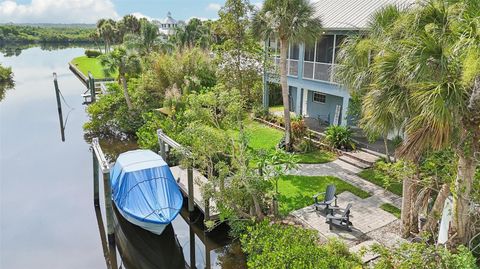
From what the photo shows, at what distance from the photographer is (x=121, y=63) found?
76.5 feet

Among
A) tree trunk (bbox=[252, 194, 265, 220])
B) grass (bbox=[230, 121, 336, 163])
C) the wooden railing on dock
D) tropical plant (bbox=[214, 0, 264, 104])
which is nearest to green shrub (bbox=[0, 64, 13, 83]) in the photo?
tropical plant (bbox=[214, 0, 264, 104])

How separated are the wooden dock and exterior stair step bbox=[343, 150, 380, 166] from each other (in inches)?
275

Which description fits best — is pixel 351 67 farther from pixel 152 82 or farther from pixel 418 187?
pixel 152 82

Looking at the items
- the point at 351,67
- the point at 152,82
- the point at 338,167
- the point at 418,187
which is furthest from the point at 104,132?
the point at 418,187

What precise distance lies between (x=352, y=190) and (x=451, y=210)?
208 inches

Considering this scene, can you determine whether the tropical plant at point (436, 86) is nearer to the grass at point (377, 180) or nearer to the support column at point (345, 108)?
the grass at point (377, 180)

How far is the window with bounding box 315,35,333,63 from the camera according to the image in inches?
773

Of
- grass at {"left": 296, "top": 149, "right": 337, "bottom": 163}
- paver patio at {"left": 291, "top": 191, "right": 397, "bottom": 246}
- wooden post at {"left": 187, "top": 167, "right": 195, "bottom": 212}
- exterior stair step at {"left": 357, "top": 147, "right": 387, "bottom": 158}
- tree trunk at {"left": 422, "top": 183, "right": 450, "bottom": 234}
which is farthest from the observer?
grass at {"left": 296, "top": 149, "right": 337, "bottom": 163}

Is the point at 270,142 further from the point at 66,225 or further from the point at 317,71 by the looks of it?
the point at 66,225

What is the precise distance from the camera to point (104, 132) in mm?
25188

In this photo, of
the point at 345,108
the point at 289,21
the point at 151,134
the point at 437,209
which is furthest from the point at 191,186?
the point at 345,108

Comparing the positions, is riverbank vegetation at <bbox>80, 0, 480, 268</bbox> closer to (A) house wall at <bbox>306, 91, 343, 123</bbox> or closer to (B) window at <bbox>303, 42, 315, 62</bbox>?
(A) house wall at <bbox>306, 91, 343, 123</bbox>

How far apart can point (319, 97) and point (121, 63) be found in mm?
13358

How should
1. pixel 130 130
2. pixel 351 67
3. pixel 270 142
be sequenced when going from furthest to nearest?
pixel 130 130
pixel 270 142
pixel 351 67
